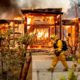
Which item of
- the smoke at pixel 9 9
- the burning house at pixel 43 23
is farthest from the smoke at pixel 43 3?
the burning house at pixel 43 23

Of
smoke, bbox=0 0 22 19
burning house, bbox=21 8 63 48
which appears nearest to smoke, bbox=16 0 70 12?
smoke, bbox=0 0 22 19

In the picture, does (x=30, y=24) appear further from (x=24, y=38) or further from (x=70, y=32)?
(x=24, y=38)

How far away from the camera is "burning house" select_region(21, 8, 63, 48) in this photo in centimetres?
3092

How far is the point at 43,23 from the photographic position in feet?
103

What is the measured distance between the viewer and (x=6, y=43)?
13117 millimetres

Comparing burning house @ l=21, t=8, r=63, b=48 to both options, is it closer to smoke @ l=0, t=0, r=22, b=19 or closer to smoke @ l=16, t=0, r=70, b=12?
smoke @ l=0, t=0, r=22, b=19

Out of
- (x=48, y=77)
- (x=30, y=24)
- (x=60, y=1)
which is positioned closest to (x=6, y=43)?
(x=48, y=77)

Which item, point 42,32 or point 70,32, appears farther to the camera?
point 70,32

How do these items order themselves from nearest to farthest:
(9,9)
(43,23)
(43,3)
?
(43,23) → (43,3) → (9,9)

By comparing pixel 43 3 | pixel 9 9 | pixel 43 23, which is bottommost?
pixel 43 23

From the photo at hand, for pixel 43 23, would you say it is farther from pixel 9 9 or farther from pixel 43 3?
pixel 9 9

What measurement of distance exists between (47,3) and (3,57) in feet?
82.6

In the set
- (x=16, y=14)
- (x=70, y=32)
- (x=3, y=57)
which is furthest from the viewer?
(x=16, y=14)

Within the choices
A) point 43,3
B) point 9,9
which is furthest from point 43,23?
point 9,9
